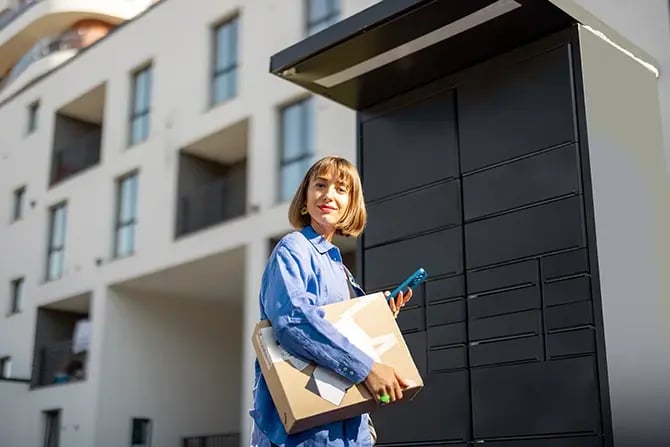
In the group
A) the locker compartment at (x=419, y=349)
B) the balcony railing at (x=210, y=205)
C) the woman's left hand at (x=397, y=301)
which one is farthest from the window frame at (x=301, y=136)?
the woman's left hand at (x=397, y=301)

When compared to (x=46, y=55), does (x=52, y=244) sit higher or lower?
lower

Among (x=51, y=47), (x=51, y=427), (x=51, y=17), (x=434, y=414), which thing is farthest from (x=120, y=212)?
(x=434, y=414)

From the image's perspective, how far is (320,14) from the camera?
15.1 metres

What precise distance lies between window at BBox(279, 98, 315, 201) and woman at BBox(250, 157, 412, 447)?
11.7 m

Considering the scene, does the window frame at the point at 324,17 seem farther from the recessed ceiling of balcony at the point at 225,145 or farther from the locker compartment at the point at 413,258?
the locker compartment at the point at 413,258

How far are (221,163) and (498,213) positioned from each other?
12809mm

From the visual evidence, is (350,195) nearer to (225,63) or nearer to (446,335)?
Answer: (446,335)

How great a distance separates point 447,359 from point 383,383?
11.8ft

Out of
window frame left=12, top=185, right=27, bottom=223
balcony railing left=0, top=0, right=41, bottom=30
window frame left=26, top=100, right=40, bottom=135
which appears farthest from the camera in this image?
balcony railing left=0, top=0, right=41, bottom=30

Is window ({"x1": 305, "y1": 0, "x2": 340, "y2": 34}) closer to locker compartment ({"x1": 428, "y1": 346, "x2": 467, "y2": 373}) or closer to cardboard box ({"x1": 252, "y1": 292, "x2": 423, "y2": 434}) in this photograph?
locker compartment ({"x1": 428, "y1": 346, "x2": 467, "y2": 373})

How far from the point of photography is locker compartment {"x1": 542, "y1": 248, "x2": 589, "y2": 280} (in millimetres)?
5578

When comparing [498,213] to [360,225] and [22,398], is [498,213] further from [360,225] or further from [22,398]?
[22,398]

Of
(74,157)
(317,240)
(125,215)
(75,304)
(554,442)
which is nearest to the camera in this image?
(317,240)

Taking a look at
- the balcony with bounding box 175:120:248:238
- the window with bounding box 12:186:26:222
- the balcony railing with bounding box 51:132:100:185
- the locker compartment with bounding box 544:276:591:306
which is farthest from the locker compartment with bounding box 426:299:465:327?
the window with bounding box 12:186:26:222
